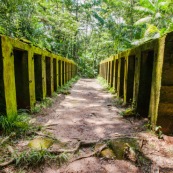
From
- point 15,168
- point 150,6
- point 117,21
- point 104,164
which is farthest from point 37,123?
point 117,21

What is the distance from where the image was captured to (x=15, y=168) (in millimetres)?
2926

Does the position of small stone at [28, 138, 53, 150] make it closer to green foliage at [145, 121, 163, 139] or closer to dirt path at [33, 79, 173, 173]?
dirt path at [33, 79, 173, 173]

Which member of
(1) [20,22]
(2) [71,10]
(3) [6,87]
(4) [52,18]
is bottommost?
(3) [6,87]

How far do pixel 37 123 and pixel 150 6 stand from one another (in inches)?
433

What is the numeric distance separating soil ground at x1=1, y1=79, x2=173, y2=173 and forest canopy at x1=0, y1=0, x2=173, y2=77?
4.66 m

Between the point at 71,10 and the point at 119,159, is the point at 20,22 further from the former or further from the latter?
the point at 71,10

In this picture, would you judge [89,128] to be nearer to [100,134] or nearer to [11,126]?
[100,134]

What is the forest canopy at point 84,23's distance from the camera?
34.8 feet

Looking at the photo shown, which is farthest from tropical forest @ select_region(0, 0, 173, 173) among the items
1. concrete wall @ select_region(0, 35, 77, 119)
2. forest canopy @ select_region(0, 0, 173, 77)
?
forest canopy @ select_region(0, 0, 173, 77)

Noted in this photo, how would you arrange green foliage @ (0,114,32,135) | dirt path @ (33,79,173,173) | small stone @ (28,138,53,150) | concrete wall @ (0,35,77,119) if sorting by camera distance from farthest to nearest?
concrete wall @ (0,35,77,119)
green foliage @ (0,114,32,135)
small stone @ (28,138,53,150)
dirt path @ (33,79,173,173)

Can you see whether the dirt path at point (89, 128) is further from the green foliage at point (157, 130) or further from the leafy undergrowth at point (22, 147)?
the green foliage at point (157, 130)

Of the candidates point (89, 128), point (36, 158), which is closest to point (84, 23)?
point (89, 128)

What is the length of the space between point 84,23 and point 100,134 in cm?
2821

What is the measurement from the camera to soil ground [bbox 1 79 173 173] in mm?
2971
